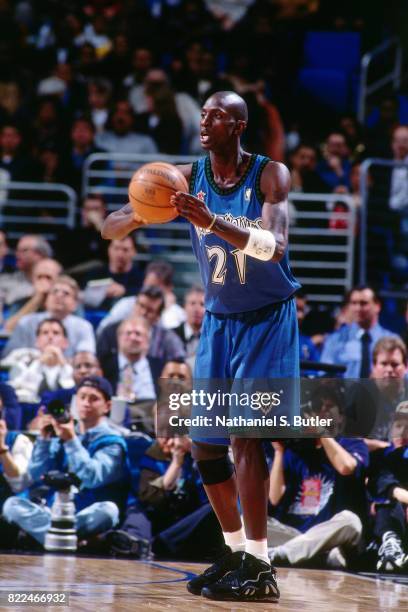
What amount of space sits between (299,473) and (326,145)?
6.64m

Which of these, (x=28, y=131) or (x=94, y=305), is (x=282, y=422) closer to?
(x=94, y=305)

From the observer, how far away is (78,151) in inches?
488

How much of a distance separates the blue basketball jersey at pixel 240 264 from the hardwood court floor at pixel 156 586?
132cm

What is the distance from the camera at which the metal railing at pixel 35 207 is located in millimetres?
11740

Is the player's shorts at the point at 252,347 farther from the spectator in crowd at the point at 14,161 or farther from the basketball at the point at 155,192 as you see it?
the spectator in crowd at the point at 14,161

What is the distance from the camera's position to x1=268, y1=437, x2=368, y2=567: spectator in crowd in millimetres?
6461

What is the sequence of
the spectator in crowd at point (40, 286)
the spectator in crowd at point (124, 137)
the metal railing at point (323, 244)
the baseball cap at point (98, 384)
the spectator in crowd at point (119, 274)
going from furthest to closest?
1. the spectator in crowd at point (124, 137)
2. the metal railing at point (323, 244)
3. the spectator in crowd at point (119, 274)
4. the spectator in crowd at point (40, 286)
5. the baseball cap at point (98, 384)

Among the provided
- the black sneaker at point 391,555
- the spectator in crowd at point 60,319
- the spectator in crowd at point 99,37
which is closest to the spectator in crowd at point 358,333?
the spectator in crowd at point 60,319

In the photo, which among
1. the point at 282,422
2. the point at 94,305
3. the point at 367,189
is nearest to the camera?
the point at 282,422

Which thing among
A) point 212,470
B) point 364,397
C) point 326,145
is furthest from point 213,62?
point 212,470

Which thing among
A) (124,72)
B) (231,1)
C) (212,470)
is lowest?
(212,470)

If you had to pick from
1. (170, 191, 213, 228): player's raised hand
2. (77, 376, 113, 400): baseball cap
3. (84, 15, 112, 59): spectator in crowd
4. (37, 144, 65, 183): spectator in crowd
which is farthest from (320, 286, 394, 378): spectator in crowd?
(84, 15, 112, 59): spectator in crowd

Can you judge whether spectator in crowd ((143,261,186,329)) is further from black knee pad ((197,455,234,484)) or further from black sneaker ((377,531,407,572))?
black knee pad ((197,455,234,484))

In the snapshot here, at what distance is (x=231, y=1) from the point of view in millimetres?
15328
